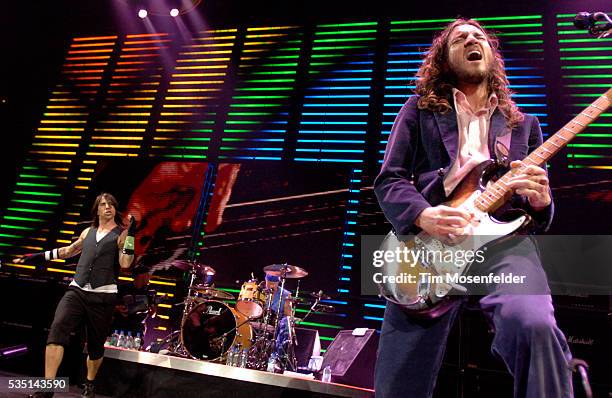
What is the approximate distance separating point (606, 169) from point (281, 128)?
14.9ft

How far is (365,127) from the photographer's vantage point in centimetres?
783

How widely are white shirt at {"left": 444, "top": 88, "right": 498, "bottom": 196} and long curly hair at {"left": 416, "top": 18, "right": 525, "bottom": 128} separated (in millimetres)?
50

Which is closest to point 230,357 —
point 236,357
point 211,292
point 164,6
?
point 236,357

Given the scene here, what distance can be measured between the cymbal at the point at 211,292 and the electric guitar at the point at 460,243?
17.8 ft

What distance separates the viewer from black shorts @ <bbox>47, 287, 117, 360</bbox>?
5.52 metres

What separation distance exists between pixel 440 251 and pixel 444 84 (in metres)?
0.88

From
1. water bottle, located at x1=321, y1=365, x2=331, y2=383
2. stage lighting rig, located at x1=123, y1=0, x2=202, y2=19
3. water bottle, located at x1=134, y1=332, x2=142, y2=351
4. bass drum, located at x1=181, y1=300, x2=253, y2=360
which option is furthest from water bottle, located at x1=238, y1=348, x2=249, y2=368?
stage lighting rig, located at x1=123, y1=0, x2=202, y2=19

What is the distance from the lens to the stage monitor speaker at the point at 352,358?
6.12 meters

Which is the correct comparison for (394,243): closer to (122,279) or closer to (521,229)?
(521,229)

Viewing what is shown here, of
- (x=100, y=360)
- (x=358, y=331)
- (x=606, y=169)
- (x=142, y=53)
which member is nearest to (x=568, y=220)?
(x=606, y=169)

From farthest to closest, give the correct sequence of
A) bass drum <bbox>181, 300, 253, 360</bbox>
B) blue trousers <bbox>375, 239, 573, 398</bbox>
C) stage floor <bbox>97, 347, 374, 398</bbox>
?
1. bass drum <bbox>181, 300, 253, 360</bbox>
2. stage floor <bbox>97, 347, 374, 398</bbox>
3. blue trousers <bbox>375, 239, 573, 398</bbox>

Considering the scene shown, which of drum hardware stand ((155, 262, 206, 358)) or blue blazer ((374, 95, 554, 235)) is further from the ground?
blue blazer ((374, 95, 554, 235))

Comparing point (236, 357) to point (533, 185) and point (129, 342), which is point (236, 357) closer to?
point (129, 342)

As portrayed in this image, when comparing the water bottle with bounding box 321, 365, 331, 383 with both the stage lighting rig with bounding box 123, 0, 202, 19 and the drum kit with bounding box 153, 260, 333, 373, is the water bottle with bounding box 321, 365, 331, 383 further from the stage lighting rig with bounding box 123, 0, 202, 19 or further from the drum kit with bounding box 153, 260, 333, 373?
the stage lighting rig with bounding box 123, 0, 202, 19
